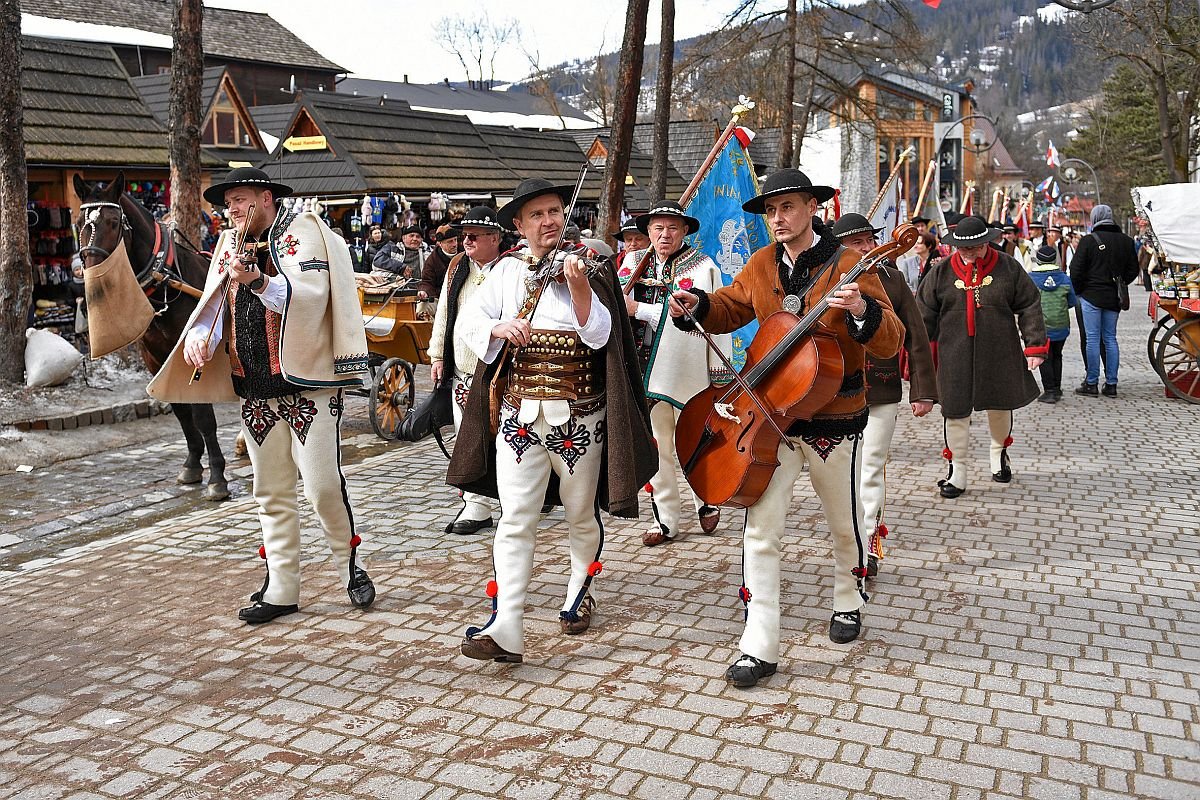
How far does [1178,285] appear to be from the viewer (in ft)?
39.6

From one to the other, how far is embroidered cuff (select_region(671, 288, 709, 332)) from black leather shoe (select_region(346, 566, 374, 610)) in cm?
217

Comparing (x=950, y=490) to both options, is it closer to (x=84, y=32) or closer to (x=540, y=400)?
(x=540, y=400)

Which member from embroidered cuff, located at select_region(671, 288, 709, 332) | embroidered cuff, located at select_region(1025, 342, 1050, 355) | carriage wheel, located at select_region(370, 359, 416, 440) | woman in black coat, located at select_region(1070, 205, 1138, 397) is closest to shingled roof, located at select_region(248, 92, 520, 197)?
carriage wheel, located at select_region(370, 359, 416, 440)

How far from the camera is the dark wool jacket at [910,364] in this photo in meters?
6.43

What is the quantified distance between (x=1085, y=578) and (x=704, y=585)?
204 centimetres

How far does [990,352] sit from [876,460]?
2.13 m

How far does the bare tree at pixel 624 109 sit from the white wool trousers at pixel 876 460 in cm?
657

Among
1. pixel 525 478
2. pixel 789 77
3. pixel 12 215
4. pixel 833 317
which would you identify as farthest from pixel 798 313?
pixel 789 77

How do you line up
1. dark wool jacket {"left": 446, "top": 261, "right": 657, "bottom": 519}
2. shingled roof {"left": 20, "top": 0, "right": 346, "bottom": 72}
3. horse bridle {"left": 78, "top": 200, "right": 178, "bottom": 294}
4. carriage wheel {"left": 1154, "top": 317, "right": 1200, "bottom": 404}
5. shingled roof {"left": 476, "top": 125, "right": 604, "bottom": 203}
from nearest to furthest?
dark wool jacket {"left": 446, "top": 261, "right": 657, "bottom": 519} → horse bridle {"left": 78, "top": 200, "right": 178, "bottom": 294} → carriage wheel {"left": 1154, "top": 317, "right": 1200, "bottom": 404} → shingled roof {"left": 476, "top": 125, "right": 604, "bottom": 203} → shingled roof {"left": 20, "top": 0, "right": 346, "bottom": 72}

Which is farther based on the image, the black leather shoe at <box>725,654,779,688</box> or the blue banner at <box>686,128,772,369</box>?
the blue banner at <box>686,128,772,369</box>

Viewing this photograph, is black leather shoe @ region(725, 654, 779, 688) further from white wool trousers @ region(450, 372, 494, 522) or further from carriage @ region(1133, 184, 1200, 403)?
carriage @ region(1133, 184, 1200, 403)

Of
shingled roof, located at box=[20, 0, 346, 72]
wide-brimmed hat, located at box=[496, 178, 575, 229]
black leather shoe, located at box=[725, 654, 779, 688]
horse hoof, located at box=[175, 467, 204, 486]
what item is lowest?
black leather shoe, located at box=[725, 654, 779, 688]

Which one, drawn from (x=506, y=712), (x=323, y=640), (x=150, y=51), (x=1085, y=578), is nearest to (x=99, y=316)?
(x=323, y=640)

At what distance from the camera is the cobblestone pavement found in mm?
3861
